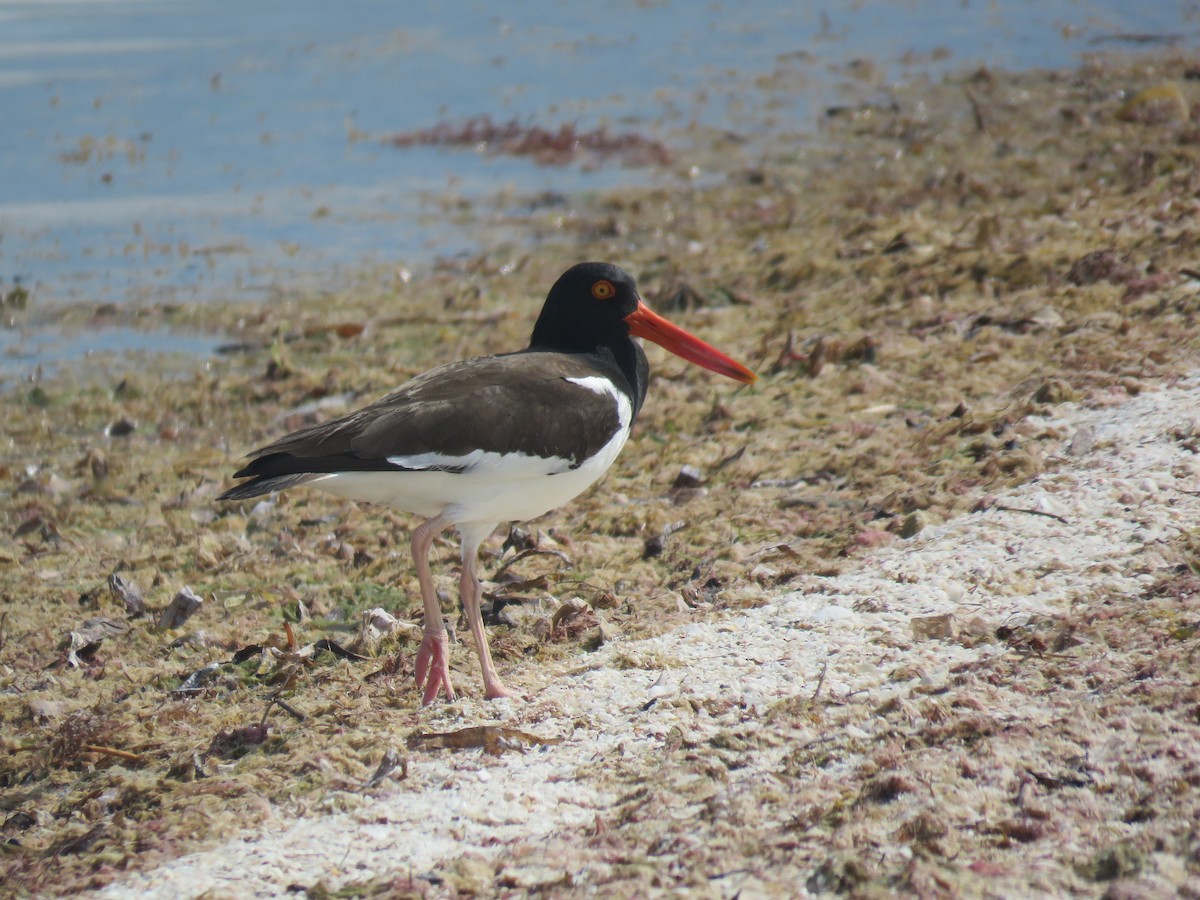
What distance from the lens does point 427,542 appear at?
514 centimetres

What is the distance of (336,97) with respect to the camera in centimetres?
1630

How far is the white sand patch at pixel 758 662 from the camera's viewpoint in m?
3.89

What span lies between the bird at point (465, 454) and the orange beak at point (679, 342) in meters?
0.49

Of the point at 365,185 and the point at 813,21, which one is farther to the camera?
the point at 813,21

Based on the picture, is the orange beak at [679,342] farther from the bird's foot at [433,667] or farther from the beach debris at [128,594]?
the beach debris at [128,594]

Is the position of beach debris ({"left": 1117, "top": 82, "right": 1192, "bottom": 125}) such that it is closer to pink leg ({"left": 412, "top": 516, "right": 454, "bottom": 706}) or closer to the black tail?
pink leg ({"left": 412, "top": 516, "right": 454, "bottom": 706})

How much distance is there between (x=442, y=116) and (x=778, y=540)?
1067cm

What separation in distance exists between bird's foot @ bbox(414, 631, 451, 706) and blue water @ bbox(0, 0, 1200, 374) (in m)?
6.59

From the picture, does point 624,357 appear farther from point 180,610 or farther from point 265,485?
point 180,610

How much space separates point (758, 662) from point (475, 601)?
3.47 feet

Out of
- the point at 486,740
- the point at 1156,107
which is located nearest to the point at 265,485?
the point at 486,740

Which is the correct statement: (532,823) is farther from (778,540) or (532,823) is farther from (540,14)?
(540,14)

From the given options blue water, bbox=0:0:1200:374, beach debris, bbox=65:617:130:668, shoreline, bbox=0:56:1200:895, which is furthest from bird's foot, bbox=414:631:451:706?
blue water, bbox=0:0:1200:374

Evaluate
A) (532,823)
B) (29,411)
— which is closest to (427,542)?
(532,823)
